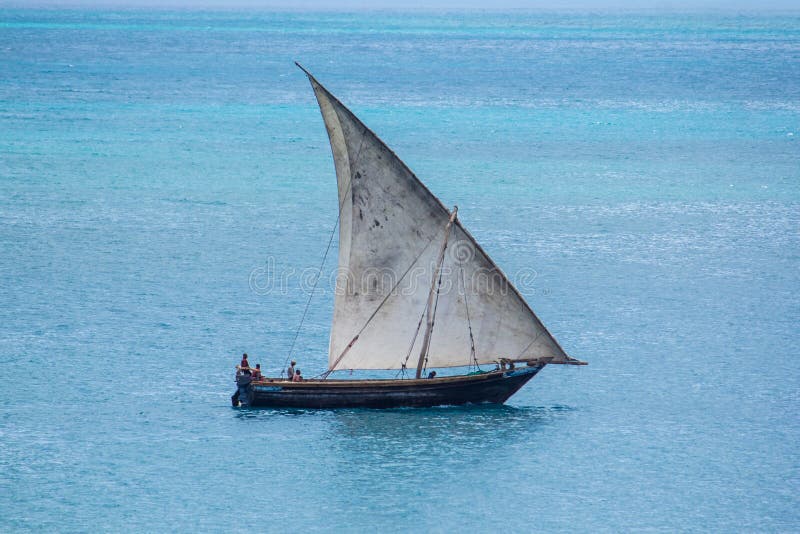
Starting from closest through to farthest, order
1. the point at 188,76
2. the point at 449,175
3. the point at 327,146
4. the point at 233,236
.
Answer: the point at 233,236, the point at 449,175, the point at 327,146, the point at 188,76

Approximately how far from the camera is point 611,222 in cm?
9100

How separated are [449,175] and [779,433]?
58.6 metres

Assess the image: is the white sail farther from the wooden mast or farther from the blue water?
the blue water

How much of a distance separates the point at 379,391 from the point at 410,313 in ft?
12.2

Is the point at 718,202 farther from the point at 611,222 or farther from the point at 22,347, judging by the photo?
the point at 22,347

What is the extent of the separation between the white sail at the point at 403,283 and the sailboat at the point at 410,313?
0.14 feet

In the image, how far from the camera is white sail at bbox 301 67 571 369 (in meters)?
50.2

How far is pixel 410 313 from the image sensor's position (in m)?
52.7

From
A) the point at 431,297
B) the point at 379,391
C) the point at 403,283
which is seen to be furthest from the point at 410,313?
the point at 379,391

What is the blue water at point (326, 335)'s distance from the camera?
4653cm

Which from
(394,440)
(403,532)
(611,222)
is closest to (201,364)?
(394,440)

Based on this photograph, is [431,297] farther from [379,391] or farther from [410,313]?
[379,391]

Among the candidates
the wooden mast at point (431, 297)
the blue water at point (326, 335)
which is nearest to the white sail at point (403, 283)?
the wooden mast at point (431, 297)

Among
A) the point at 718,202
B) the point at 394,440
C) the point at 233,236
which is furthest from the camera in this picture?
the point at 718,202
